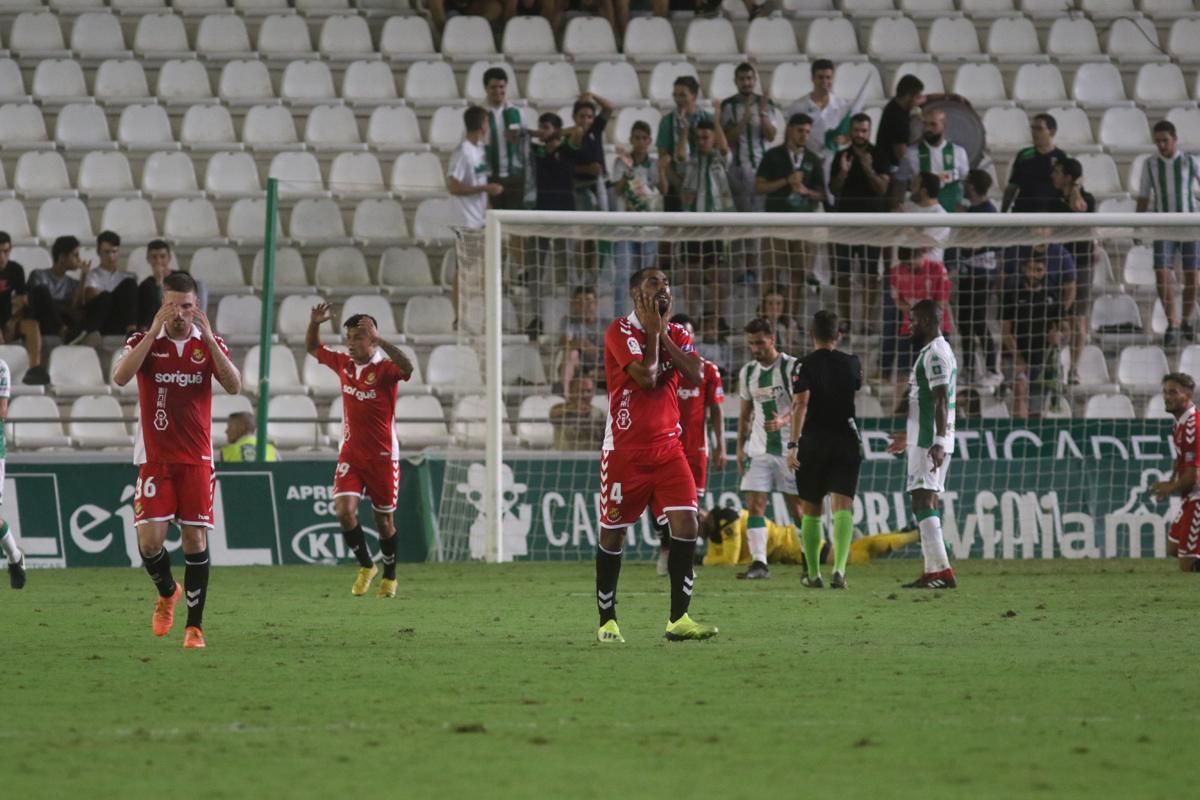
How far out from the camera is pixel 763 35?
76.7ft

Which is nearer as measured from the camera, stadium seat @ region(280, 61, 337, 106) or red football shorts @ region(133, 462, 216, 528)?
red football shorts @ region(133, 462, 216, 528)

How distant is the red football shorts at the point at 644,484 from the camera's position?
966cm


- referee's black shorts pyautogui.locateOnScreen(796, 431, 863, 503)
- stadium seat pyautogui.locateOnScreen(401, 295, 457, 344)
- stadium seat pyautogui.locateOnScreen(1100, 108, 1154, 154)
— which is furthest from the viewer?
stadium seat pyautogui.locateOnScreen(1100, 108, 1154, 154)

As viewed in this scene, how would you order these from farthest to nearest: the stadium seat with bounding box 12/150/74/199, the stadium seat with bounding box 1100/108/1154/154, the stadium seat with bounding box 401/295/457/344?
1. the stadium seat with bounding box 1100/108/1154/154
2. the stadium seat with bounding box 12/150/74/199
3. the stadium seat with bounding box 401/295/457/344

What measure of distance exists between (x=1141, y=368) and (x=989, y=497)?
2662mm

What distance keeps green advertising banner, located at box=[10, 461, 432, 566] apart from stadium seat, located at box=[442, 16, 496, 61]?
283 inches

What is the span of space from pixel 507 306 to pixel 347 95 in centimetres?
473

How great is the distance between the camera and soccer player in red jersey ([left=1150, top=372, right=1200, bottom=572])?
641 inches

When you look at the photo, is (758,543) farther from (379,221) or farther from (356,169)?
(356,169)

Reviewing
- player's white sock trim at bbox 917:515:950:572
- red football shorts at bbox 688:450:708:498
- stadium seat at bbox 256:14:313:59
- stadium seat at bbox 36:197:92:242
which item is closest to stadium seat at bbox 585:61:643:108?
stadium seat at bbox 256:14:313:59

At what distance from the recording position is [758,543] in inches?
617

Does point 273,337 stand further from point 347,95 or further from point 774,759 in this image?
point 774,759

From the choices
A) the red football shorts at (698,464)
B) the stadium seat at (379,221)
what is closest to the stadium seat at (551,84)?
the stadium seat at (379,221)

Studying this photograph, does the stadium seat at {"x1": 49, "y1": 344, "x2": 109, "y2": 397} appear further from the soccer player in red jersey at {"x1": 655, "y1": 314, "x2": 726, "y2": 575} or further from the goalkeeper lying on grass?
the soccer player in red jersey at {"x1": 655, "y1": 314, "x2": 726, "y2": 575}
